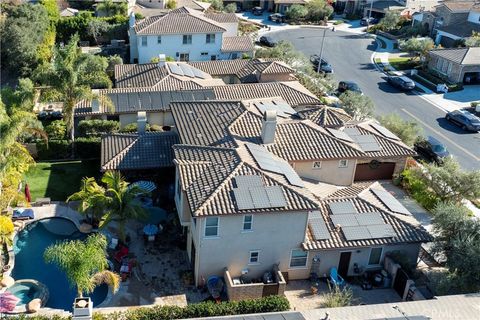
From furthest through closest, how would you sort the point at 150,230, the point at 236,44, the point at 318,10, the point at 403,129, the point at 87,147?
the point at 318,10, the point at 236,44, the point at 403,129, the point at 87,147, the point at 150,230

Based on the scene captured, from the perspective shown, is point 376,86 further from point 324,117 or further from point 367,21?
point 367,21

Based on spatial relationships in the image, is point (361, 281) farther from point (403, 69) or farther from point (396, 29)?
point (396, 29)

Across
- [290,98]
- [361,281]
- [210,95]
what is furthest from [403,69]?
[361,281]

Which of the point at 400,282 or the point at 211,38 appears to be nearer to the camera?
the point at 400,282

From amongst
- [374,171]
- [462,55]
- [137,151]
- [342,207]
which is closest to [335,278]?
[342,207]

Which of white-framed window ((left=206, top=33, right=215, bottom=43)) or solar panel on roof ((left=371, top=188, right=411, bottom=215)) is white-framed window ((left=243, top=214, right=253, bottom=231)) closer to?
solar panel on roof ((left=371, top=188, right=411, bottom=215))

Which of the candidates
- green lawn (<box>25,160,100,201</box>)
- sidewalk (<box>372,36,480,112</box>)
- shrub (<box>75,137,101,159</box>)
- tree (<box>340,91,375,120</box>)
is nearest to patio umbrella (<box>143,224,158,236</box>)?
green lawn (<box>25,160,100,201</box>)

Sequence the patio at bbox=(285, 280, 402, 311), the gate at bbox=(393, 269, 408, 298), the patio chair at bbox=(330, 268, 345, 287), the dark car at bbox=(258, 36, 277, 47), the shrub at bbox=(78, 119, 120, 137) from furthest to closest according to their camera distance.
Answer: the dark car at bbox=(258, 36, 277, 47) → the shrub at bbox=(78, 119, 120, 137) → the patio chair at bbox=(330, 268, 345, 287) → the gate at bbox=(393, 269, 408, 298) → the patio at bbox=(285, 280, 402, 311)
